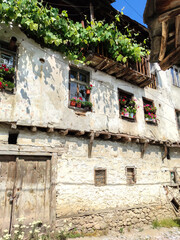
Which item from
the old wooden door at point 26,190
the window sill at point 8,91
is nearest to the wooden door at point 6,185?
the old wooden door at point 26,190

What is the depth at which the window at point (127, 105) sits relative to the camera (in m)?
8.41

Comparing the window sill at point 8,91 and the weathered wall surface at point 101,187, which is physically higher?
the window sill at point 8,91

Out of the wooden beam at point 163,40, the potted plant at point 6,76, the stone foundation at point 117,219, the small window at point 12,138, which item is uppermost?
the potted plant at point 6,76

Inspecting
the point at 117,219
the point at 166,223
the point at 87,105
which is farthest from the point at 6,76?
the point at 166,223

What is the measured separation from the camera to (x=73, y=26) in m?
6.60

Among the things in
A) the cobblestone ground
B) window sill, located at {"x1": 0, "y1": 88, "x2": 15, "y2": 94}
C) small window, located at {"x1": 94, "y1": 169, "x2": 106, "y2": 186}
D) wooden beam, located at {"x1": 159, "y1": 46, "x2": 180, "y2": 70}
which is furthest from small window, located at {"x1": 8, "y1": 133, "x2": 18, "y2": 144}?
wooden beam, located at {"x1": 159, "y1": 46, "x2": 180, "y2": 70}

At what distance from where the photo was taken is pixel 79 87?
7.59m

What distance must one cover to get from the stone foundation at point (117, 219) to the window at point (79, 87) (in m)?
4.05

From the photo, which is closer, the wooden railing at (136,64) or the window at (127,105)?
the wooden railing at (136,64)

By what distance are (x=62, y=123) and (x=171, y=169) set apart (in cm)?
669

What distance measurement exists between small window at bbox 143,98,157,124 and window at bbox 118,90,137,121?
91 centimetres

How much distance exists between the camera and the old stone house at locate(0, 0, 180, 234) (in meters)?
5.62

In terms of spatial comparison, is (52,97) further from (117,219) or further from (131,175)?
(117,219)

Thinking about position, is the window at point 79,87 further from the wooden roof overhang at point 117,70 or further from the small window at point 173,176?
the small window at point 173,176
